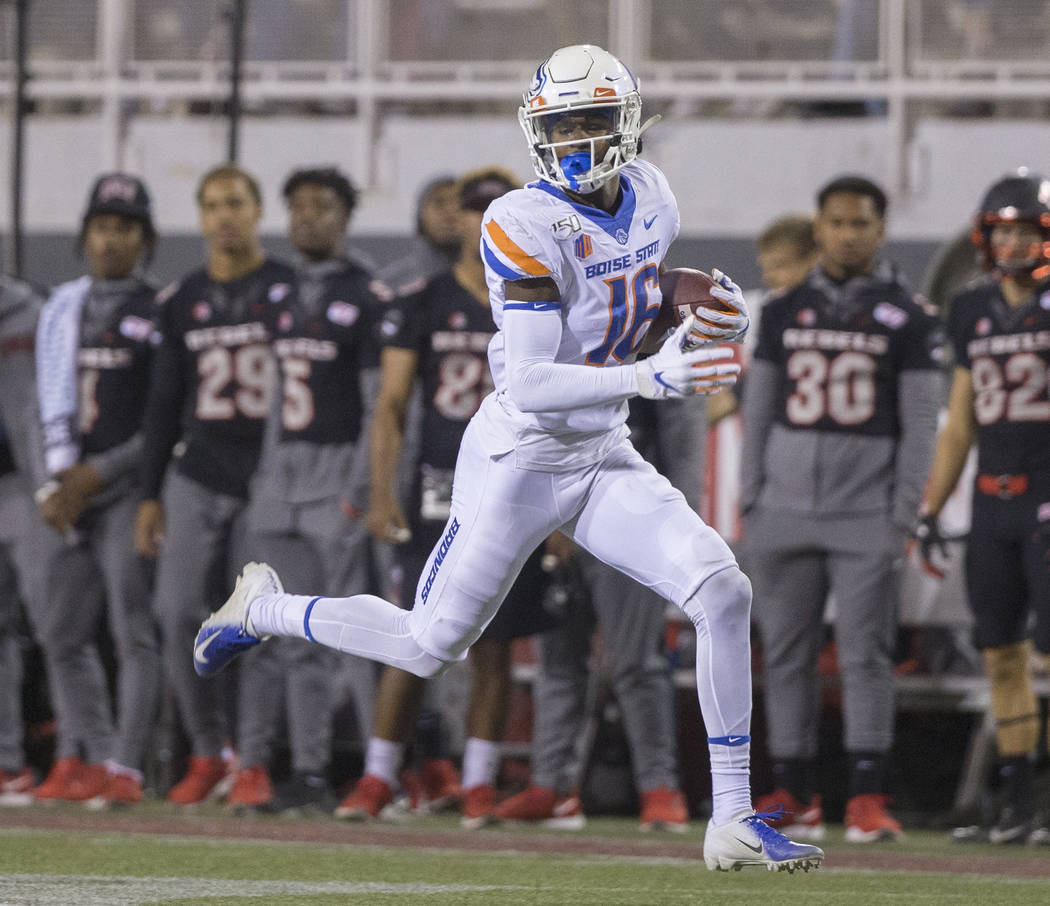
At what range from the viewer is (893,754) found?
676 cm

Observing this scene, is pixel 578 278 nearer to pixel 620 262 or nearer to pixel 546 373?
pixel 620 262

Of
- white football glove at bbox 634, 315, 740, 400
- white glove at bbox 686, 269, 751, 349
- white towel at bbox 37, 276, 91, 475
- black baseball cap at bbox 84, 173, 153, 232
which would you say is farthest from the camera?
black baseball cap at bbox 84, 173, 153, 232

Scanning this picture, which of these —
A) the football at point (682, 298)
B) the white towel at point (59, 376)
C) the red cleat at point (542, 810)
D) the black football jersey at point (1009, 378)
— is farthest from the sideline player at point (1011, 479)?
the white towel at point (59, 376)

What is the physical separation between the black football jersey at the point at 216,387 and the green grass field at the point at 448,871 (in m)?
1.19

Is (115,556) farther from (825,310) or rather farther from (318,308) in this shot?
(825,310)

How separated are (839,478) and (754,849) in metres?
2.32

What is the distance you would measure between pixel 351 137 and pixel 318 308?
702 cm

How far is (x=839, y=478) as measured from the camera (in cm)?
605

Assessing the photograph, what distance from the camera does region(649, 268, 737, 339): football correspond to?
4172mm

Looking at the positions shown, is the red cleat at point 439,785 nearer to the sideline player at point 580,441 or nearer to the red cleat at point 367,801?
the red cleat at point 367,801

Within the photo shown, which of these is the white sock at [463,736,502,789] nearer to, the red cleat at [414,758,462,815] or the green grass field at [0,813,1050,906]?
the green grass field at [0,813,1050,906]

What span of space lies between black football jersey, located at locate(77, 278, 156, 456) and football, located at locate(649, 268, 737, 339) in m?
2.61

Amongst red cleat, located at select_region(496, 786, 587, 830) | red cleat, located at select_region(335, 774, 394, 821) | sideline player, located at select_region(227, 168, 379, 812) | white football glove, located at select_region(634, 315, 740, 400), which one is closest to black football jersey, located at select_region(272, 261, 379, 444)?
sideline player, located at select_region(227, 168, 379, 812)

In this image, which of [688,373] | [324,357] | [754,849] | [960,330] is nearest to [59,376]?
[324,357]
